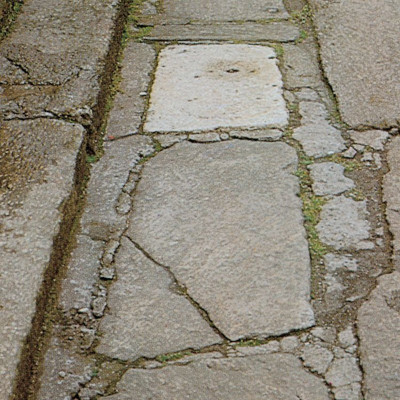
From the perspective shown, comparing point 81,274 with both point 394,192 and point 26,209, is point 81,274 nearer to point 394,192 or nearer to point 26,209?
point 26,209

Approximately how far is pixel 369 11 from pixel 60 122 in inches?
63.4

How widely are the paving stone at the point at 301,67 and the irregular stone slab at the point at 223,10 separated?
12.5 inches

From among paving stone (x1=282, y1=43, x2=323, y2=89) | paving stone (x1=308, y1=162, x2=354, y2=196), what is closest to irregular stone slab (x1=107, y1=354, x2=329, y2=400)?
paving stone (x1=308, y1=162, x2=354, y2=196)

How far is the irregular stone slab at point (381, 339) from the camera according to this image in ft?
5.84

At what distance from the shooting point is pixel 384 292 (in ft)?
6.71

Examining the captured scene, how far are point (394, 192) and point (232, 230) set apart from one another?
1.75 feet

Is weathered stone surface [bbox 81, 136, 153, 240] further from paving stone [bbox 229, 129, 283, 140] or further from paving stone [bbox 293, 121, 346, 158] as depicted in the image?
paving stone [bbox 293, 121, 346, 158]

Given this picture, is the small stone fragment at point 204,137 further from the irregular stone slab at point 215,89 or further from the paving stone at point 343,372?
the paving stone at point 343,372

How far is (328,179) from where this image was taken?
97.5 inches

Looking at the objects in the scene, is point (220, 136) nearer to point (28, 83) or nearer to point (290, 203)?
point (290, 203)

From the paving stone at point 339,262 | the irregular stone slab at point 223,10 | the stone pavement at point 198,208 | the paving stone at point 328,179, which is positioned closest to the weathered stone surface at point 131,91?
the stone pavement at point 198,208

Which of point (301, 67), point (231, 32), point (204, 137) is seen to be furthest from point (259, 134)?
point (231, 32)

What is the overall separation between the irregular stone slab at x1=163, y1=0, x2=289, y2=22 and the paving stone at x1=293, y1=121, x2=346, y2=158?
36.7 inches

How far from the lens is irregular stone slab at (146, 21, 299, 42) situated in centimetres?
331
